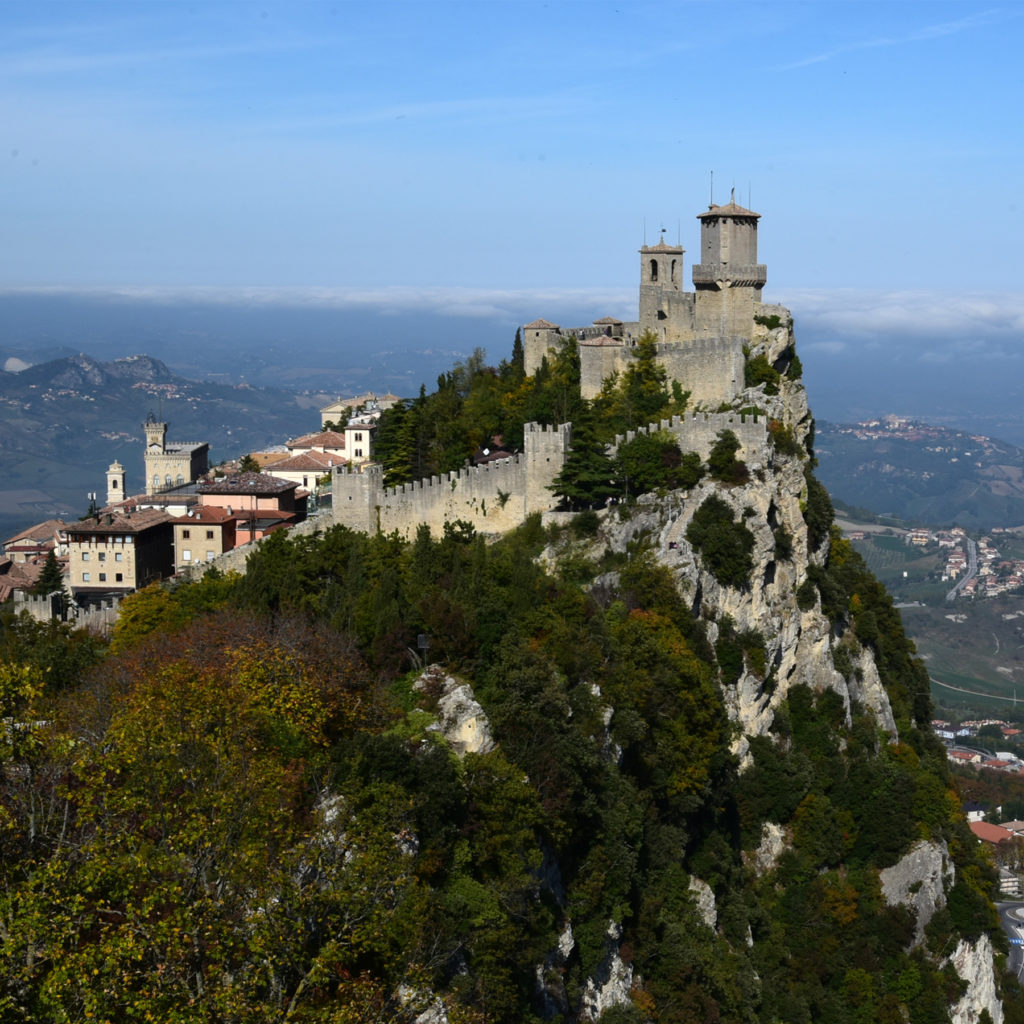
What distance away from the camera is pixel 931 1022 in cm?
5228

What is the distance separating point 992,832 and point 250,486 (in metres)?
83.9

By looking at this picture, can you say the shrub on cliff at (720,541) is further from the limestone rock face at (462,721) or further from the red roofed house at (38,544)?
the red roofed house at (38,544)

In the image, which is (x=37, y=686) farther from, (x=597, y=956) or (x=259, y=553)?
(x=259, y=553)

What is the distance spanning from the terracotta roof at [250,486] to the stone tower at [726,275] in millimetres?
18357

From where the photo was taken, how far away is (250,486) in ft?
195

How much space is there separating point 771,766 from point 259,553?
762 inches

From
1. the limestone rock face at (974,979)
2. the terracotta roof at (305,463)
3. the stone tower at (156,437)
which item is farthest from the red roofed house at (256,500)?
the limestone rock face at (974,979)

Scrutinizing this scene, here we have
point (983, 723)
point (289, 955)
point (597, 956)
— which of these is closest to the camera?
point (289, 955)

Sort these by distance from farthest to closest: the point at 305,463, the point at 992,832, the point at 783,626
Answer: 1. the point at 992,832
2. the point at 305,463
3. the point at 783,626

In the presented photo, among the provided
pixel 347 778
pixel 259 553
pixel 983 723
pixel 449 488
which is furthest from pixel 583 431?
pixel 983 723

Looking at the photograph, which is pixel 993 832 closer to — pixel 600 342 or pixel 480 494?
pixel 600 342

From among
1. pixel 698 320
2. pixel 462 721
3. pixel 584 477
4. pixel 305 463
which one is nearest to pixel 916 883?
pixel 584 477

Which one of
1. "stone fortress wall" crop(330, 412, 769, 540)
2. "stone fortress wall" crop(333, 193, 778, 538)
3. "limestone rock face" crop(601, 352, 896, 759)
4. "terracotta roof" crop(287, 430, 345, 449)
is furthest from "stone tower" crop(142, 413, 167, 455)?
"limestone rock face" crop(601, 352, 896, 759)

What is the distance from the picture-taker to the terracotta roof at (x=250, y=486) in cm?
5909
